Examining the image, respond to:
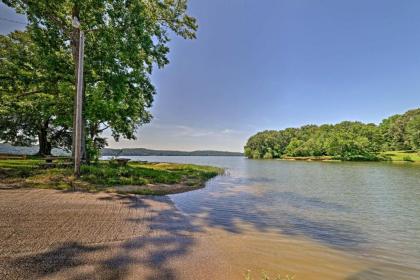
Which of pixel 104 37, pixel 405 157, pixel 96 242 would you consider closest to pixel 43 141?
pixel 104 37

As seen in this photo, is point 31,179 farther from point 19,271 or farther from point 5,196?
point 19,271

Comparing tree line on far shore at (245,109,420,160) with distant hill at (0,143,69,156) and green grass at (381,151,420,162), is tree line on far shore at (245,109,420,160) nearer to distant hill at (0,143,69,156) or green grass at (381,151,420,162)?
green grass at (381,151,420,162)

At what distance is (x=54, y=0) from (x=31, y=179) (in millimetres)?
10510

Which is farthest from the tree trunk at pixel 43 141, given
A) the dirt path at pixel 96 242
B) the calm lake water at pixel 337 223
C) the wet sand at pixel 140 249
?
the wet sand at pixel 140 249

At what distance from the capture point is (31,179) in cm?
1197

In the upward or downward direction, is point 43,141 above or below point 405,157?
above

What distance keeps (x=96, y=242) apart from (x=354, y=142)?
295 feet

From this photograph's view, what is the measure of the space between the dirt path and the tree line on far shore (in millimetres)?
85327

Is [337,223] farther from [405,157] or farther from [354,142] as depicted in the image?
[354,142]

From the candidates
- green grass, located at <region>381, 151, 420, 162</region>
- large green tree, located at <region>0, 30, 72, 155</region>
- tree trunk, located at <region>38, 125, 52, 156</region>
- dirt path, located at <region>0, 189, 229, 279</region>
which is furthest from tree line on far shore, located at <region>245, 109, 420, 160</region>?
dirt path, located at <region>0, 189, 229, 279</region>

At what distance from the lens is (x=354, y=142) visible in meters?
80.9

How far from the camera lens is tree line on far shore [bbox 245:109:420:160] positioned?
80000 millimetres

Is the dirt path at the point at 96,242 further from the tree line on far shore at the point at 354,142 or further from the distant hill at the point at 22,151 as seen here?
the tree line on far shore at the point at 354,142

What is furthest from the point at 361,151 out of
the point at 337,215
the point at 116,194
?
the point at 116,194
